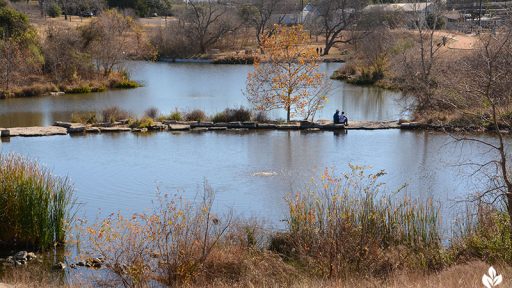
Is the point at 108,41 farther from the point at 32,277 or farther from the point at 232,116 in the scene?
the point at 32,277

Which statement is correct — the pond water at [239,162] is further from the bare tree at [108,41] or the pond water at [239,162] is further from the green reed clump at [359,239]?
the bare tree at [108,41]

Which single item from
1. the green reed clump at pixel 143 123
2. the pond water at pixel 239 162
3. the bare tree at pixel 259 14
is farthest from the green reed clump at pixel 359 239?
the bare tree at pixel 259 14

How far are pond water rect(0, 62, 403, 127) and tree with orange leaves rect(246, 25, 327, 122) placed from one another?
1.48 meters

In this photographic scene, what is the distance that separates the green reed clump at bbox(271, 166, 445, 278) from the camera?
11.8m

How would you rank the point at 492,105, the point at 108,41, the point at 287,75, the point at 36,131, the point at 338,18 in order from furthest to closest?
1. the point at 338,18
2. the point at 108,41
3. the point at 287,75
4. the point at 36,131
5. the point at 492,105

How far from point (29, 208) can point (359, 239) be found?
655 centimetres

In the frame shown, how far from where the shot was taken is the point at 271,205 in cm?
1681

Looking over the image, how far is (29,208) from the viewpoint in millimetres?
14039

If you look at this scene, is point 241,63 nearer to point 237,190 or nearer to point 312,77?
point 312,77

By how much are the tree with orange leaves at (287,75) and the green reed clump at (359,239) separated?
16.3 metres

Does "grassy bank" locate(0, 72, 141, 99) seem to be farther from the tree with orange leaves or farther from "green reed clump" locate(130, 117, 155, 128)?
the tree with orange leaves

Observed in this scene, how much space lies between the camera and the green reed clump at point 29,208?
46.0 ft

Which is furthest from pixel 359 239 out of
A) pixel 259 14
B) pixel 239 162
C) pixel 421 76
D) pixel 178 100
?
pixel 259 14

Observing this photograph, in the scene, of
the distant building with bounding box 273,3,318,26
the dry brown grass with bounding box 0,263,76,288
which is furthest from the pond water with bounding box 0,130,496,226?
the distant building with bounding box 273,3,318,26
